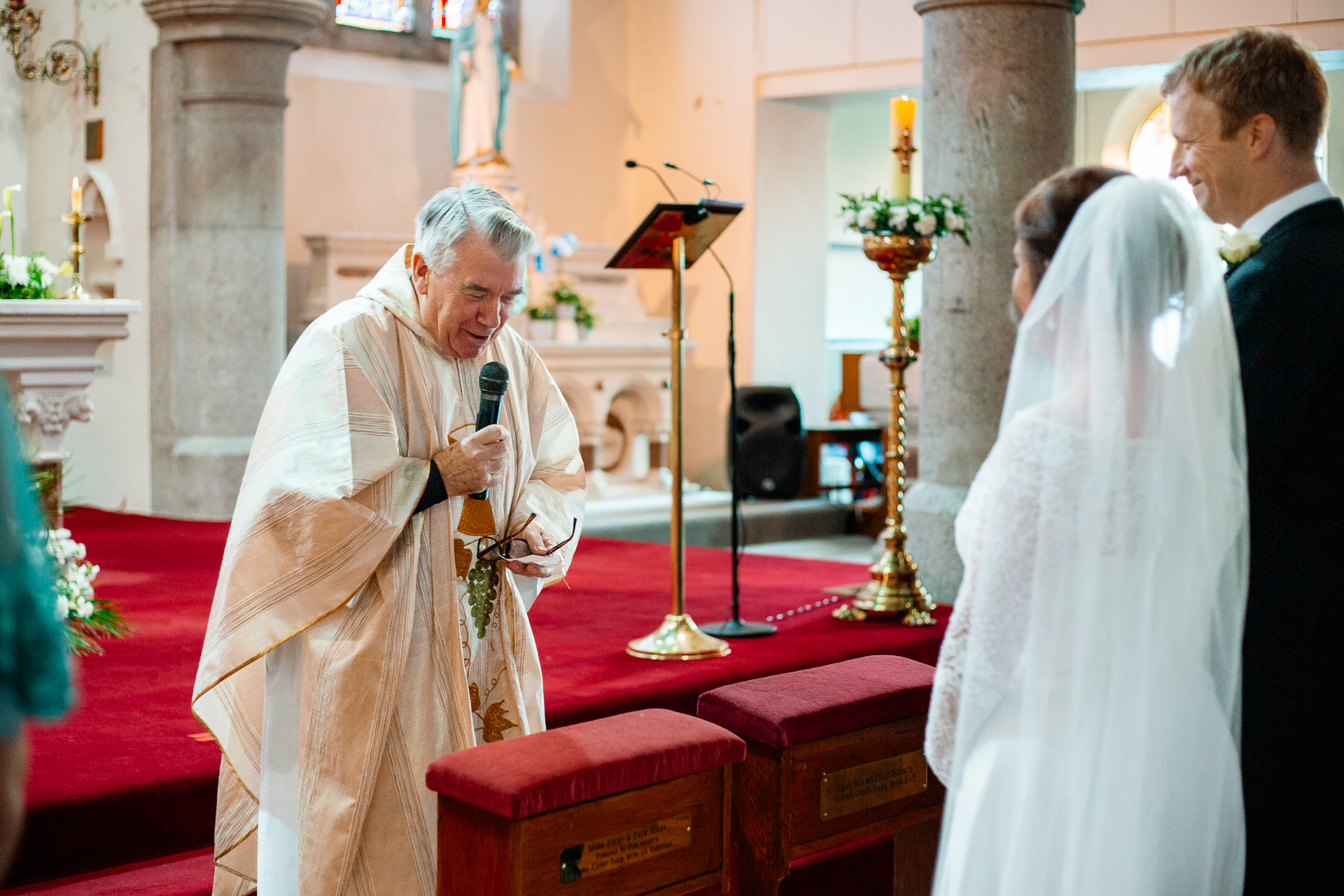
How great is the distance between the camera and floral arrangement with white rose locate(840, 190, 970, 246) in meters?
5.42

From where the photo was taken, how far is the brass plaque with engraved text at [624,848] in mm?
2557

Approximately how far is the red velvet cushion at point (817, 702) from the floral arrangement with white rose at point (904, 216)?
246 cm

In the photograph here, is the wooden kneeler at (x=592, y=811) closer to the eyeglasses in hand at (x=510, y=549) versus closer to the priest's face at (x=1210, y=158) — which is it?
the eyeglasses in hand at (x=510, y=549)

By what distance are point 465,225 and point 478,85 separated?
752cm

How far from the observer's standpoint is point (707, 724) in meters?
2.85

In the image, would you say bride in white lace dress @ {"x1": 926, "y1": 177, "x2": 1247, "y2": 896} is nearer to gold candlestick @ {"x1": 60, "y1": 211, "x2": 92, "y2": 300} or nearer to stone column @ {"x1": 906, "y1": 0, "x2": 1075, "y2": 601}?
stone column @ {"x1": 906, "y1": 0, "x2": 1075, "y2": 601}

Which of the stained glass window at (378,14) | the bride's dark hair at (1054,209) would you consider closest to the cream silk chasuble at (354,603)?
the bride's dark hair at (1054,209)

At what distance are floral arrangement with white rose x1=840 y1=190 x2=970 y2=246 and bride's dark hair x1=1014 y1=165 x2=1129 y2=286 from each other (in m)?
3.25

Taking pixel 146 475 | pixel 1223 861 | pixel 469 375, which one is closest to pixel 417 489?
pixel 469 375

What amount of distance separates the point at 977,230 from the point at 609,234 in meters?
6.04

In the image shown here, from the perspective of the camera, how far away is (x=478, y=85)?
9.88m

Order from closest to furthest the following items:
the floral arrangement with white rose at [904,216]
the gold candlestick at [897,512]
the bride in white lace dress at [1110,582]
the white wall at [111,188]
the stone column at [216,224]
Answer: the bride in white lace dress at [1110,582]
the floral arrangement with white rose at [904,216]
the gold candlestick at [897,512]
the stone column at [216,224]
the white wall at [111,188]

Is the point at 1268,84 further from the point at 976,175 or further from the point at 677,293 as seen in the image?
the point at 976,175

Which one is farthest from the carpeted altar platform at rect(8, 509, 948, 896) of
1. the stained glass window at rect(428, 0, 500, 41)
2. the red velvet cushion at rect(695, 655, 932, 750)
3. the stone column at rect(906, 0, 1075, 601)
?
the stained glass window at rect(428, 0, 500, 41)
